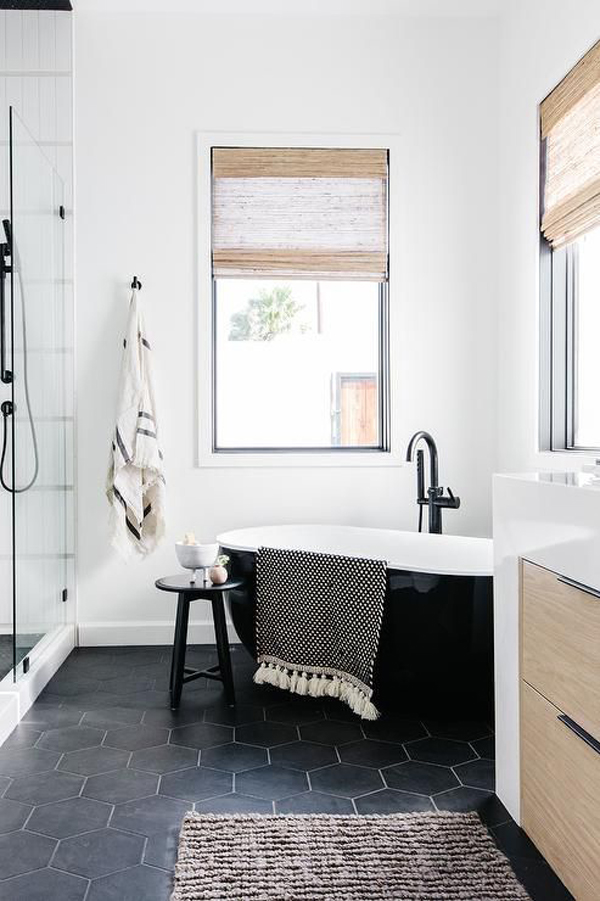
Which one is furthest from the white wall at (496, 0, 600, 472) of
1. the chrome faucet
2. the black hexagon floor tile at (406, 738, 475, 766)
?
the black hexagon floor tile at (406, 738, 475, 766)

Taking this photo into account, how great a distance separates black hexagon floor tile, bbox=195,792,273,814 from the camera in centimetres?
209

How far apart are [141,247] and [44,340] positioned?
771 mm

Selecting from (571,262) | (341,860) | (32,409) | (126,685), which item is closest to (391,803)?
(341,860)

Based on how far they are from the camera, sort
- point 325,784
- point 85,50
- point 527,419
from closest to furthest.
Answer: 1. point 325,784
2. point 527,419
3. point 85,50

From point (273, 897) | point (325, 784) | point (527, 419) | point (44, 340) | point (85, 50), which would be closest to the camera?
point (273, 897)

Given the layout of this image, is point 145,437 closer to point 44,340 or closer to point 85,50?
point 44,340

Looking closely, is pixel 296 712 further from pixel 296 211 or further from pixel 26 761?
pixel 296 211

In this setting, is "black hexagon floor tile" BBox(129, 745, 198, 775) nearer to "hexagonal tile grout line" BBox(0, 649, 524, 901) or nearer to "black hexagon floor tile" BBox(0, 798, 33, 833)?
"hexagonal tile grout line" BBox(0, 649, 524, 901)

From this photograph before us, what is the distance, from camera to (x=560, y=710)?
1.72 metres

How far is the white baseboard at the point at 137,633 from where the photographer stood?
147 inches

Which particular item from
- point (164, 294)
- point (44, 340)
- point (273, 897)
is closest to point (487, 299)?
point (164, 294)

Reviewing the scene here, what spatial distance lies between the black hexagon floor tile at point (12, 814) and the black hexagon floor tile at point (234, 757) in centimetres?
53

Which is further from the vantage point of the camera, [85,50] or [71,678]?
[85,50]

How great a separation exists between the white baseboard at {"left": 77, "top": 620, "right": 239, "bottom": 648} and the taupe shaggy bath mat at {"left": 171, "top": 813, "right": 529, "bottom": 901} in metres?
1.73
